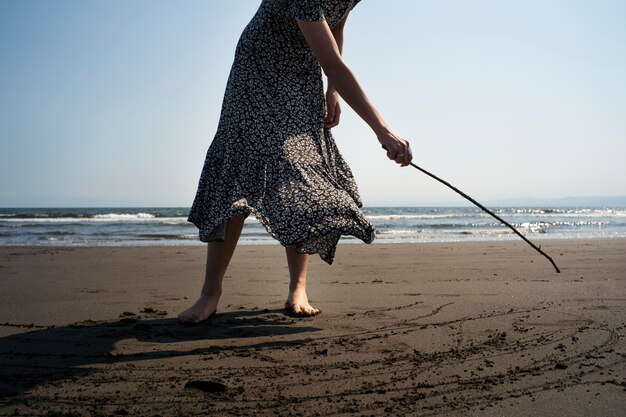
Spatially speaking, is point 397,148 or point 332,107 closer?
point 397,148

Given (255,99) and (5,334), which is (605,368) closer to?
(255,99)

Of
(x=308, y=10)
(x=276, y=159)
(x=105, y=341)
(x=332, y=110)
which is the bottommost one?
(x=105, y=341)

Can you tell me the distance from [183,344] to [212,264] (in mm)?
581

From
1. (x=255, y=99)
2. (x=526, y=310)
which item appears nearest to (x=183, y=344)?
(x=255, y=99)

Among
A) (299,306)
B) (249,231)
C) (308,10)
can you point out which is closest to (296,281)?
(299,306)

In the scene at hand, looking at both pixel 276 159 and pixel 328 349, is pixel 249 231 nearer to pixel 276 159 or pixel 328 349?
pixel 276 159

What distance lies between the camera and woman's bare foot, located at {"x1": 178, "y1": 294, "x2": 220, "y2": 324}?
2.74 m

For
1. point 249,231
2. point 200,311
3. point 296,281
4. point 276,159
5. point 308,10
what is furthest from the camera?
point 249,231

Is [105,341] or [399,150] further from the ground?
[399,150]

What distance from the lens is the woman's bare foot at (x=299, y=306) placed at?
9.75 ft

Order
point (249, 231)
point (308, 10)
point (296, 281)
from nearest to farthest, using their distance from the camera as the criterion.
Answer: point (308, 10) < point (296, 281) < point (249, 231)

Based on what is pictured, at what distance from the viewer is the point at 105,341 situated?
2.40 metres

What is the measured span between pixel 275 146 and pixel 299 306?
90 cm

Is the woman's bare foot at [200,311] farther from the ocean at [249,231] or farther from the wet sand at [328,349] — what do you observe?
the ocean at [249,231]
